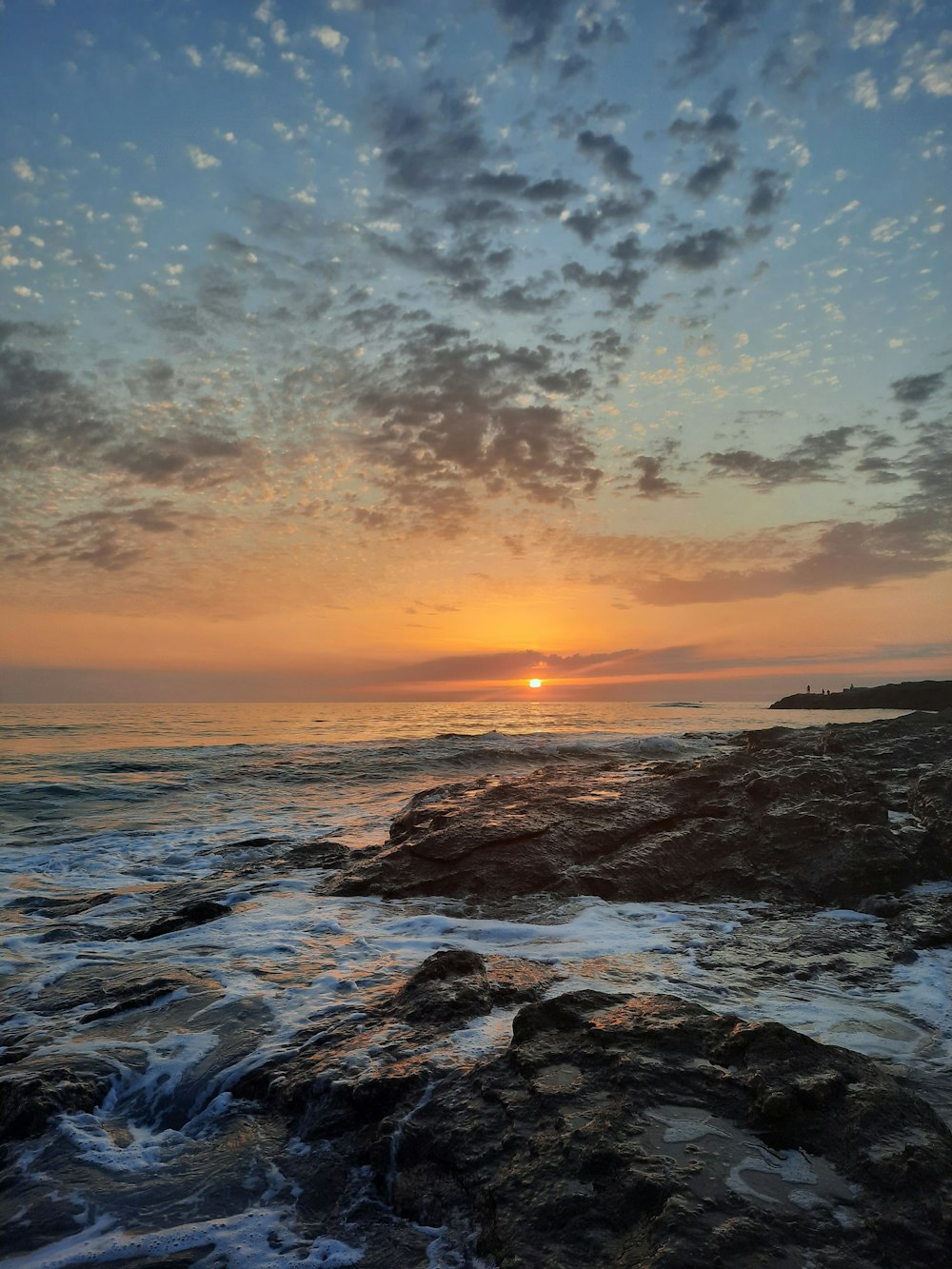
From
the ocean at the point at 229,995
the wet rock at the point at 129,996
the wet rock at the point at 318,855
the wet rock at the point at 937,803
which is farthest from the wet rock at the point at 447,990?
the wet rock at the point at 937,803

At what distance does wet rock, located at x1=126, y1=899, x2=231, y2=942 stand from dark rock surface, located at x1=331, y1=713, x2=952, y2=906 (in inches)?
69.1

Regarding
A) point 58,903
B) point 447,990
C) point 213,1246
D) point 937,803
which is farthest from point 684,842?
point 58,903

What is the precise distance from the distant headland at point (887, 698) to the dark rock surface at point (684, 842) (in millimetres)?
58636

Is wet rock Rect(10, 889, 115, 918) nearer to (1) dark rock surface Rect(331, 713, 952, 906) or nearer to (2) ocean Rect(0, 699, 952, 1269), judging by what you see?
(2) ocean Rect(0, 699, 952, 1269)

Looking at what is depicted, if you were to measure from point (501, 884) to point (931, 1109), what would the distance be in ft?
19.7

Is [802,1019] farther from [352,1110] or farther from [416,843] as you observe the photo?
[416,843]

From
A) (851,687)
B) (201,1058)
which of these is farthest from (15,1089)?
(851,687)

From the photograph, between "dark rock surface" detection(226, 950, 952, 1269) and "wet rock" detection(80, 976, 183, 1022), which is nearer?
"dark rock surface" detection(226, 950, 952, 1269)

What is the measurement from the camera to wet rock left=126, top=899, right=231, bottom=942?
7.96m

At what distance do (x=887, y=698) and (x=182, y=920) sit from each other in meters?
81.0

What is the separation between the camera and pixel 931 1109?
3.63 m

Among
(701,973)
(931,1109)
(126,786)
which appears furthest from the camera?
(126,786)

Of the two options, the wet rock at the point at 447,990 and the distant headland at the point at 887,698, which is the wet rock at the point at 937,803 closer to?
the wet rock at the point at 447,990

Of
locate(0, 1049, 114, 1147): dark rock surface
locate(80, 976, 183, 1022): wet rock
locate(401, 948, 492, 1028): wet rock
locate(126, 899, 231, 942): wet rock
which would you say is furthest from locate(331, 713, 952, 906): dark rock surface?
locate(0, 1049, 114, 1147): dark rock surface
